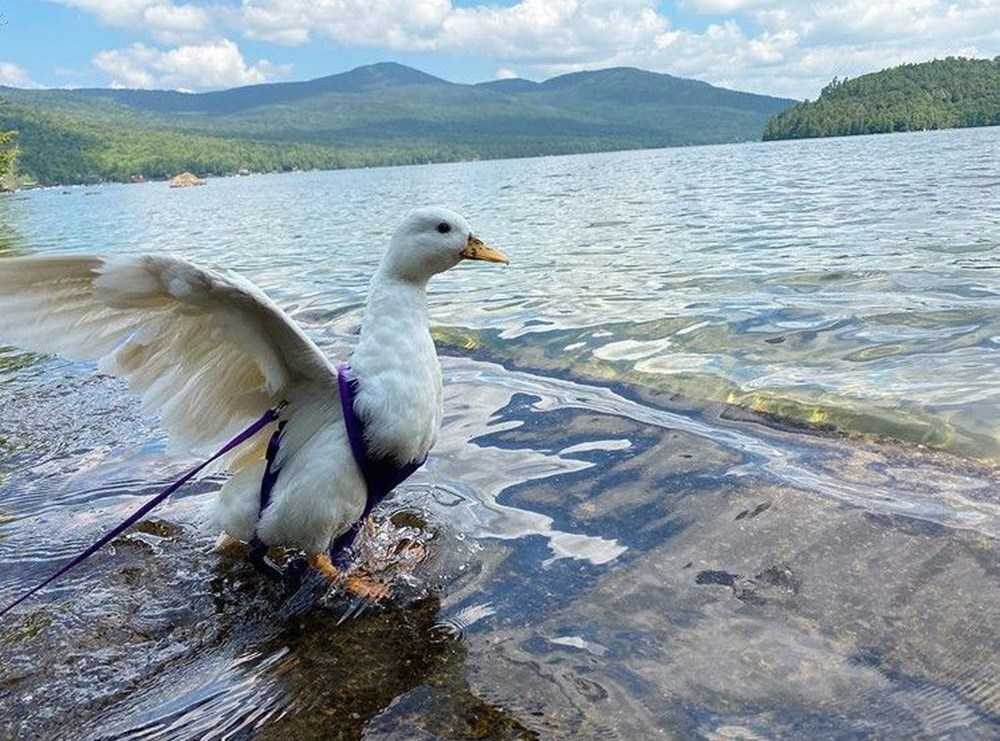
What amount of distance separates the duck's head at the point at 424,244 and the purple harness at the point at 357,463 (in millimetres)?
563

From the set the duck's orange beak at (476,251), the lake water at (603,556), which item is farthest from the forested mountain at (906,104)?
the duck's orange beak at (476,251)

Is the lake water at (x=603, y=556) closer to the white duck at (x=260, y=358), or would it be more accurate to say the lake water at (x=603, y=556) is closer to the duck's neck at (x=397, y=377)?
the white duck at (x=260, y=358)

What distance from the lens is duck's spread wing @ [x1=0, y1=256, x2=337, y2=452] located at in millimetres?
3643

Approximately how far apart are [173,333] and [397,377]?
42.5 inches

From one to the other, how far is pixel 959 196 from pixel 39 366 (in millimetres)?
21932

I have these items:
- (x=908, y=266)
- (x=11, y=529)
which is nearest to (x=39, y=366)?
(x=11, y=529)

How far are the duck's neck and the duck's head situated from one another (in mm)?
106

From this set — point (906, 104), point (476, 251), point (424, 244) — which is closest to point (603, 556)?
point (476, 251)

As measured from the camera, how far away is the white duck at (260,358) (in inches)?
146

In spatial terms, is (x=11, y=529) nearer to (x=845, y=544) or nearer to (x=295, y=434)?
(x=295, y=434)

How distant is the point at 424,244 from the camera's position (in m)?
4.29

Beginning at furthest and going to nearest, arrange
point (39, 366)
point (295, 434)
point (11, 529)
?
point (39, 366), point (11, 529), point (295, 434)

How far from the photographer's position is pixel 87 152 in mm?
171750

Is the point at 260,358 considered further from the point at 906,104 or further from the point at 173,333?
the point at 906,104
